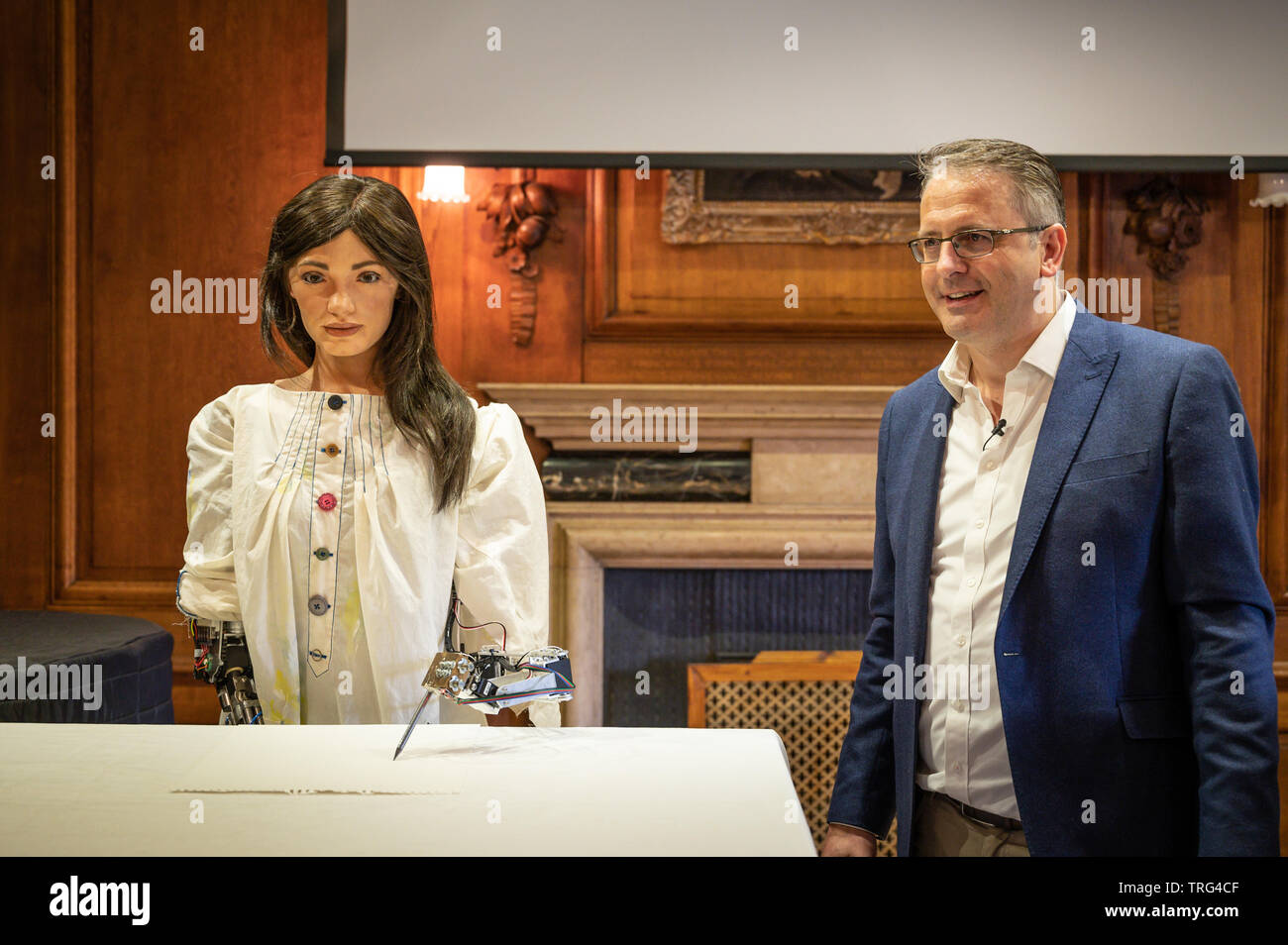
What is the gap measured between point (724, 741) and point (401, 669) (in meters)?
0.46

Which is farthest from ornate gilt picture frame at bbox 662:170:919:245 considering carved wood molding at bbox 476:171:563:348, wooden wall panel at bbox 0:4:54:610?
wooden wall panel at bbox 0:4:54:610

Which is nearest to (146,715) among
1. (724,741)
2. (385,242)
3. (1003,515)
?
(385,242)

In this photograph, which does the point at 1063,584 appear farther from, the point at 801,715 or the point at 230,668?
the point at 801,715

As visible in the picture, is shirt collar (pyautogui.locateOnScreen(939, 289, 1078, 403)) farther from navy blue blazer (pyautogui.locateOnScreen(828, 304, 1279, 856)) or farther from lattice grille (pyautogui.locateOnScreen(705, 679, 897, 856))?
lattice grille (pyautogui.locateOnScreen(705, 679, 897, 856))

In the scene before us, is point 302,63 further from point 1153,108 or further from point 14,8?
point 1153,108

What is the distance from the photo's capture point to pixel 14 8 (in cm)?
313

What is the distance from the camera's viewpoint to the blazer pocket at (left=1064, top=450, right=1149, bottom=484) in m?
1.21

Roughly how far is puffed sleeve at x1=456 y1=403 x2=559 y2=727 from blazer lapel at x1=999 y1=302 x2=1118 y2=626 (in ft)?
2.07

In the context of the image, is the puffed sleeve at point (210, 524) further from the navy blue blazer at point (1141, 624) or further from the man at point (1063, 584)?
the navy blue blazer at point (1141, 624)

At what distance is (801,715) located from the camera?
299 cm

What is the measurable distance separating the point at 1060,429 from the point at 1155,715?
1.15 ft

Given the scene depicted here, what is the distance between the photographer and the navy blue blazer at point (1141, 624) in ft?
3.77

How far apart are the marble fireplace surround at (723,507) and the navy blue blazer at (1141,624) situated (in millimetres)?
1746

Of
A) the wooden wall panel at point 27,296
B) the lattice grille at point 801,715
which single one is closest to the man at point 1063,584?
the lattice grille at point 801,715
